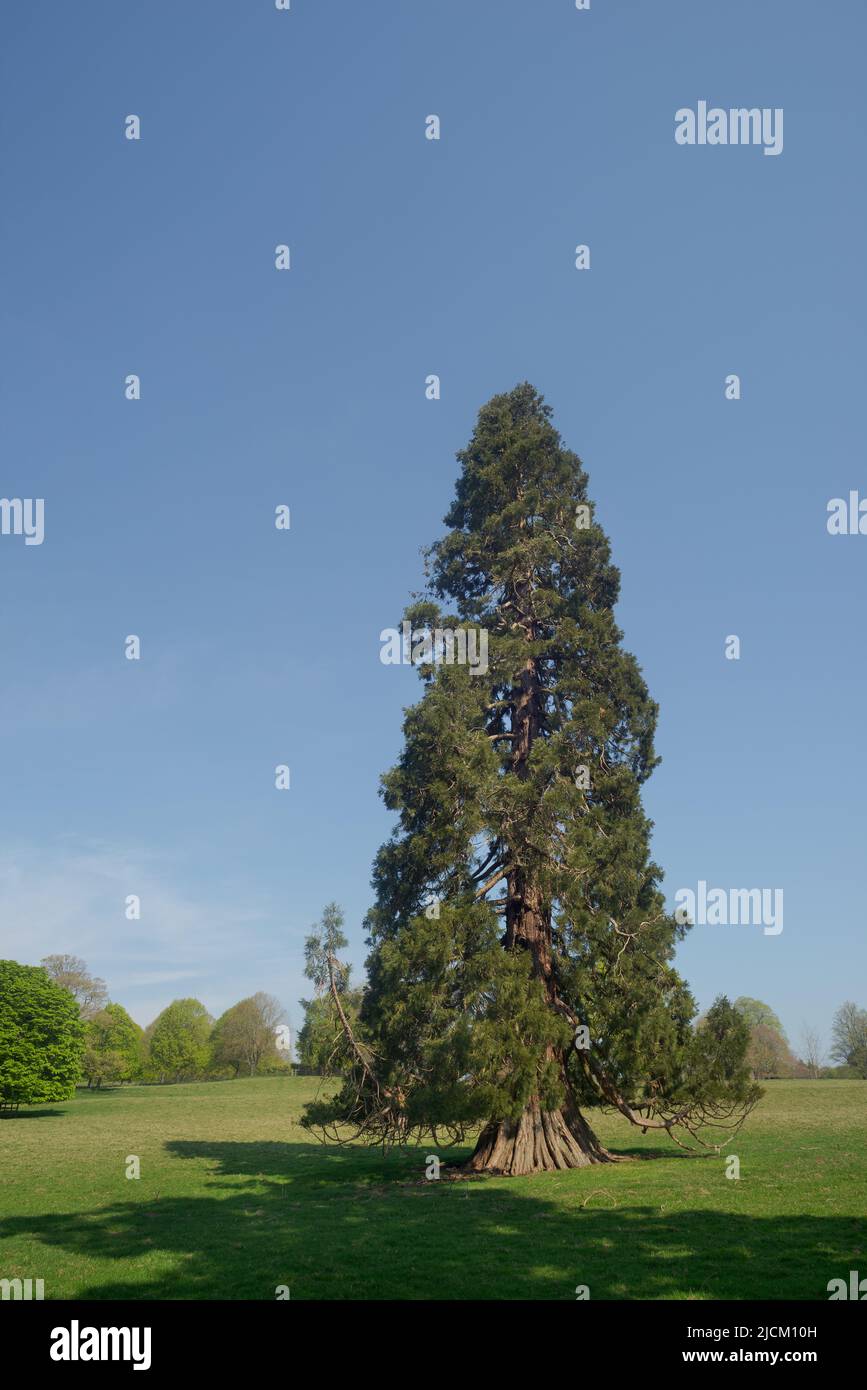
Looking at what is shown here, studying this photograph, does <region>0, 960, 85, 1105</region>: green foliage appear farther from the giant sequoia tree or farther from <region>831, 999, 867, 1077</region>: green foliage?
<region>831, 999, 867, 1077</region>: green foliage

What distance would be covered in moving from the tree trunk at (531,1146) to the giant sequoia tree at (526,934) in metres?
0.05

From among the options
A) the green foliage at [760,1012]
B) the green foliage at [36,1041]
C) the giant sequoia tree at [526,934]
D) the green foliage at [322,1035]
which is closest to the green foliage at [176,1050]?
the green foliage at [36,1041]

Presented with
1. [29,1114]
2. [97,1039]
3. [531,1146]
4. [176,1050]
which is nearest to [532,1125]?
[531,1146]

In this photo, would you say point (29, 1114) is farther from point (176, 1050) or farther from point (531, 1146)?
point (531, 1146)

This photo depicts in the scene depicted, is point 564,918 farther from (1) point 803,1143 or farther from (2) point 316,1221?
(1) point 803,1143

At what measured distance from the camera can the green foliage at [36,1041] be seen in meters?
62.4

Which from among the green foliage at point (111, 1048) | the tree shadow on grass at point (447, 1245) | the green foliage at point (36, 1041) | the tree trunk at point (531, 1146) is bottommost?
the green foliage at point (111, 1048)

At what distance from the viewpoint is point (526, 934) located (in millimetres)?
25781

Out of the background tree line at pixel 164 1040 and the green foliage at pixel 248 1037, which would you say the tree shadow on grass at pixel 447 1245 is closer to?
the background tree line at pixel 164 1040

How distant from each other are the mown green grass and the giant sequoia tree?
6.29ft

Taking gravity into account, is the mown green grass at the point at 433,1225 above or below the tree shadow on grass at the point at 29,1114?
above

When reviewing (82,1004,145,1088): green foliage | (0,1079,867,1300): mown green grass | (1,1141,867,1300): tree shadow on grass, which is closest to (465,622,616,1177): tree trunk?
(0,1079,867,1300): mown green grass

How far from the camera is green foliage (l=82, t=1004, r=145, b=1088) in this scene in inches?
3388
